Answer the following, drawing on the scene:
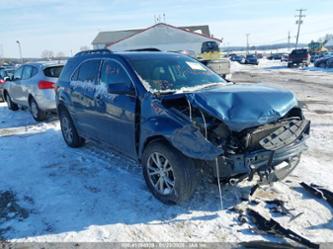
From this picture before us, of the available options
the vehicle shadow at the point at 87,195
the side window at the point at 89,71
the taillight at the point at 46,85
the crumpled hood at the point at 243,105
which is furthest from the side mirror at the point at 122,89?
the taillight at the point at 46,85

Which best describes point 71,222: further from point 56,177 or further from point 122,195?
point 56,177

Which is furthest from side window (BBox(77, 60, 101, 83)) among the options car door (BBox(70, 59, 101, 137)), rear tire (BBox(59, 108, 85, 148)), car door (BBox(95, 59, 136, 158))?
rear tire (BBox(59, 108, 85, 148))

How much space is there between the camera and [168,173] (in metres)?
3.93

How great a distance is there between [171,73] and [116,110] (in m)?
1.02

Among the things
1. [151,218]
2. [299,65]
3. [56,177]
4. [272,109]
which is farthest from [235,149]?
[299,65]

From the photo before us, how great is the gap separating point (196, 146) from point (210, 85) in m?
1.56

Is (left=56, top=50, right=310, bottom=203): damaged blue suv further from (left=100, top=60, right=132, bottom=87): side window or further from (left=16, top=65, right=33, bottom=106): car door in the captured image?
(left=16, top=65, right=33, bottom=106): car door

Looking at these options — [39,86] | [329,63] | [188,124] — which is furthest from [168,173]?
[329,63]

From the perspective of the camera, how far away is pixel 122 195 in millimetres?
4348

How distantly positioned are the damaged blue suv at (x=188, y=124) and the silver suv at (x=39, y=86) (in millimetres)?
4399

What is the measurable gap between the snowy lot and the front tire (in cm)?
17

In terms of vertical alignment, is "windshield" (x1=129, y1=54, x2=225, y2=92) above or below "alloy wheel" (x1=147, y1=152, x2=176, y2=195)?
above

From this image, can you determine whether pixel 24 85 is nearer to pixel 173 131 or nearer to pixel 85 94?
pixel 85 94

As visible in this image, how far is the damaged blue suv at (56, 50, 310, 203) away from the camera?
11.6ft
